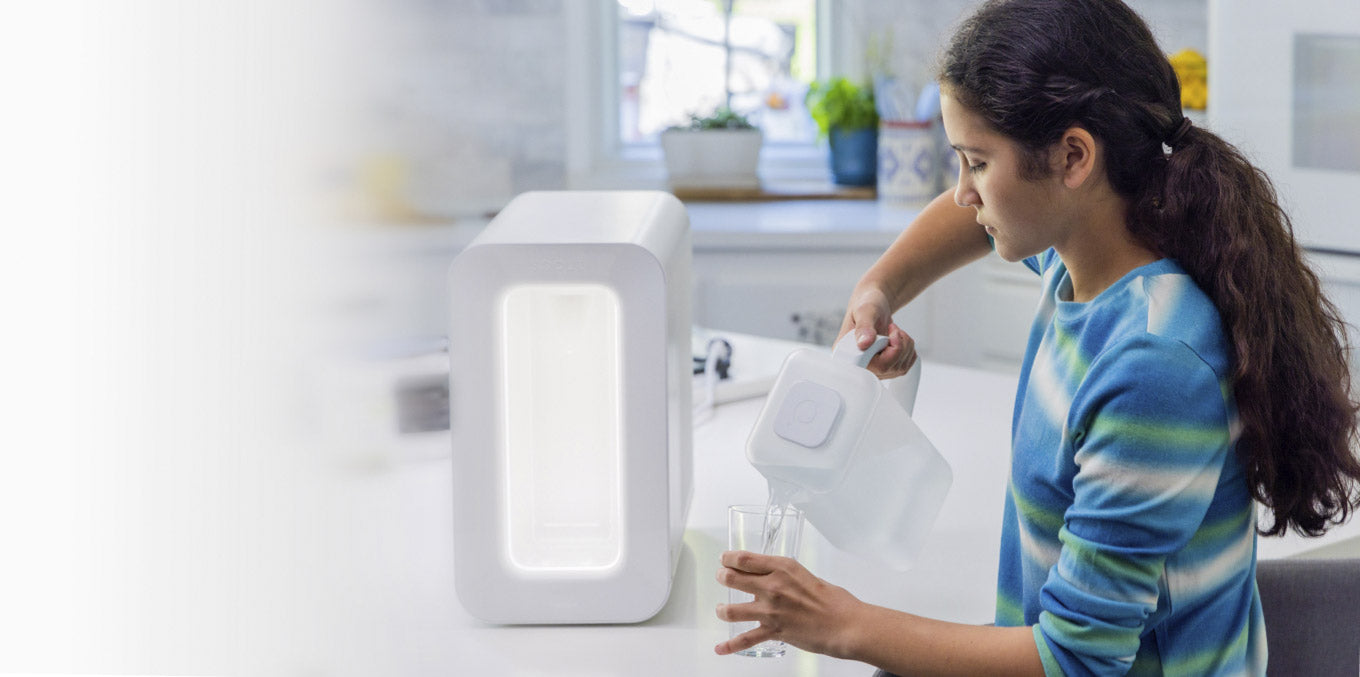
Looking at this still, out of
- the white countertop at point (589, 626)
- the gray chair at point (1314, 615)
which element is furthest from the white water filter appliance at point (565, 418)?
the gray chair at point (1314, 615)

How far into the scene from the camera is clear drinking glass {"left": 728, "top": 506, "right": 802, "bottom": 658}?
1004 mm

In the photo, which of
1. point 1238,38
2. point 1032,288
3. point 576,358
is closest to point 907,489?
point 576,358

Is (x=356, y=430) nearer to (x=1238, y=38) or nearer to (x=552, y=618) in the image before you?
(x=552, y=618)

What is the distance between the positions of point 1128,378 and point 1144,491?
69 mm

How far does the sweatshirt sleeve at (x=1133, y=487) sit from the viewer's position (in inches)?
31.1

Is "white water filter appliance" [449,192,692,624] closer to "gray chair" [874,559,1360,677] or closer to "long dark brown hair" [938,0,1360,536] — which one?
"long dark brown hair" [938,0,1360,536]

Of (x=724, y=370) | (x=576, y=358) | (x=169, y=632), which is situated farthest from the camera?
(x=724, y=370)

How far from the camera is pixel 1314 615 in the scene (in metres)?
1.04

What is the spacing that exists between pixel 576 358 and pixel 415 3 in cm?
52

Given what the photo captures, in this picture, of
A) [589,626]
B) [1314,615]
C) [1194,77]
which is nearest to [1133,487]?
[1314,615]

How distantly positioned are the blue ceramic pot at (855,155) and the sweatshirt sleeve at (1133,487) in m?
2.68

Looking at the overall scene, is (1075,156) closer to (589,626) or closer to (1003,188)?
(1003,188)

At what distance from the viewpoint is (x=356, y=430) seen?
1.26 m

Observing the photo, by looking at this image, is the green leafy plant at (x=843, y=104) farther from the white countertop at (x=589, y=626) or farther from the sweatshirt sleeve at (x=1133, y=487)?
the sweatshirt sleeve at (x=1133, y=487)
